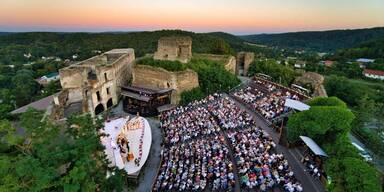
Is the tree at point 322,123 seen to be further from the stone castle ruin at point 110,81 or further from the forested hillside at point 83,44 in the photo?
the forested hillside at point 83,44

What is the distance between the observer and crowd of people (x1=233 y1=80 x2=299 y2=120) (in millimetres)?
26150

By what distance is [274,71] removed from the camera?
144 feet

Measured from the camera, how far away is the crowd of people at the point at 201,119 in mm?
24328

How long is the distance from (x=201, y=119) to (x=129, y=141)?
27.3 ft

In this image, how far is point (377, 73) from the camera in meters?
75.9

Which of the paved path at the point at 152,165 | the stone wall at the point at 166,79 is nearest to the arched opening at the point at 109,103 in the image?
the stone wall at the point at 166,79

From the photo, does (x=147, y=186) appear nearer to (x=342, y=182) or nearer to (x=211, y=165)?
(x=211, y=165)

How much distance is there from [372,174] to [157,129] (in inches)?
866

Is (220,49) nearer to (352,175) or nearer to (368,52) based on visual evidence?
(352,175)

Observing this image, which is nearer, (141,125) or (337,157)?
(337,157)

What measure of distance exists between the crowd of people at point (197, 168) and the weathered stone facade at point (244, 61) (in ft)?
93.7

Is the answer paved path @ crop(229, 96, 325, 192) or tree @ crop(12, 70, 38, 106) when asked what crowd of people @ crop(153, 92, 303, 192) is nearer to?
paved path @ crop(229, 96, 325, 192)

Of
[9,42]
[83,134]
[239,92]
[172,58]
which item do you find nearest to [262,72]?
[239,92]

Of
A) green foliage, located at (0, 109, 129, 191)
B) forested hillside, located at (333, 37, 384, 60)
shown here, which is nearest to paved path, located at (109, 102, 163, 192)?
green foliage, located at (0, 109, 129, 191)
